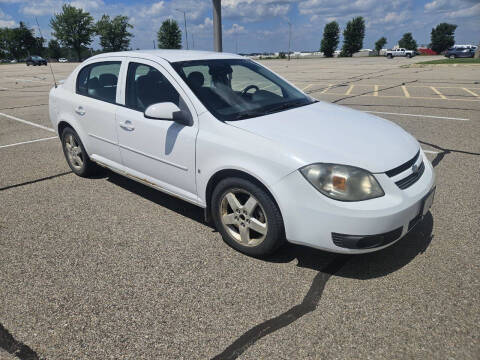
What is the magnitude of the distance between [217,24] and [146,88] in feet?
33.9

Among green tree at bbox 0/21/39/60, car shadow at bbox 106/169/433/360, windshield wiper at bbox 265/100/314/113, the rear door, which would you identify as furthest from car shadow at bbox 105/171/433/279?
green tree at bbox 0/21/39/60

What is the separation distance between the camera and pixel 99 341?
7.10ft

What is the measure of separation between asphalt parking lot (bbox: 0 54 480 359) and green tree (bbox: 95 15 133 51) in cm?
8774

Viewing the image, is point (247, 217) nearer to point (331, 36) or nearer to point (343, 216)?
point (343, 216)

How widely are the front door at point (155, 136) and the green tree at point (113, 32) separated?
87199 millimetres

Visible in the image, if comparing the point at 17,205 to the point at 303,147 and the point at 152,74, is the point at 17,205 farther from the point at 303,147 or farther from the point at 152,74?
the point at 303,147

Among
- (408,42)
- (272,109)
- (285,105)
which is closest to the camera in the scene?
(272,109)

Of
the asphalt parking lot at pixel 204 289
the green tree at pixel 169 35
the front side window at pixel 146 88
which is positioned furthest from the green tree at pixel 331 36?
the front side window at pixel 146 88

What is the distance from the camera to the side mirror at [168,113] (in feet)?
9.81

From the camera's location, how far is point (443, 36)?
77.6 metres

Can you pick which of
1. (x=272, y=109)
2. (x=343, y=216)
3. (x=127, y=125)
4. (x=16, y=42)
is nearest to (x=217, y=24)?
(x=127, y=125)

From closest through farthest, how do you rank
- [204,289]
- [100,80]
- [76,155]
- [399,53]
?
1. [204,289]
2. [100,80]
3. [76,155]
4. [399,53]

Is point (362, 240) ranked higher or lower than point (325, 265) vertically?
higher

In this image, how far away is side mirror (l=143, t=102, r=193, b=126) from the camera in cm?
299
